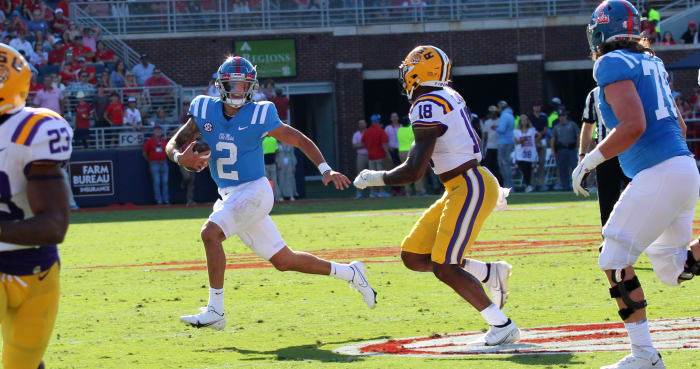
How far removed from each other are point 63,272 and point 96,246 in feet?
9.97

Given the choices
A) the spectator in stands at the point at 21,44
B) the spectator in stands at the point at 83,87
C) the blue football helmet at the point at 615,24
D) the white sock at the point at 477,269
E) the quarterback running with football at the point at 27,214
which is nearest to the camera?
the quarterback running with football at the point at 27,214

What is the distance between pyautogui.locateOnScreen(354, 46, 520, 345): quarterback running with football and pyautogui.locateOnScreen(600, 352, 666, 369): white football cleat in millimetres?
1035

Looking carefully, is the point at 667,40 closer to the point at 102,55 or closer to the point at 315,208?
the point at 315,208

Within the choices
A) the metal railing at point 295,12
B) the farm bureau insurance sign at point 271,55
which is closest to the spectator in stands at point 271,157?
the farm bureau insurance sign at point 271,55

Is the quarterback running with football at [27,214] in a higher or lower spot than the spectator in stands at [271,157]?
higher

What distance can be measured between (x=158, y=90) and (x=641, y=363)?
22.1 meters

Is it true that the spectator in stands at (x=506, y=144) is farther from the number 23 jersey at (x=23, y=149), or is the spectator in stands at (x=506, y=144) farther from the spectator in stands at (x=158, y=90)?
the number 23 jersey at (x=23, y=149)

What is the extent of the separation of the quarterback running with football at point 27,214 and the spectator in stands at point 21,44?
21634 millimetres

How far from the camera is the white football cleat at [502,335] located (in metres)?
6.42

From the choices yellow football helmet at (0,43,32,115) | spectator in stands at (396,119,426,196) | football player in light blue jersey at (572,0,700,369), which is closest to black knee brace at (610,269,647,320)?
football player in light blue jersey at (572,0,700,369)

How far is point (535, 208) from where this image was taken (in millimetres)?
18422

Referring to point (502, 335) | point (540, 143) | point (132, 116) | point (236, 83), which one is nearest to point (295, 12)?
point (132, 116)

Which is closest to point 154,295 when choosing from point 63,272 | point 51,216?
point 63,272

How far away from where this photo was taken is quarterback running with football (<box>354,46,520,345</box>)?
643 centimetres
